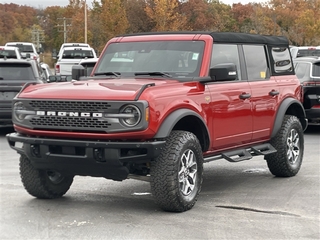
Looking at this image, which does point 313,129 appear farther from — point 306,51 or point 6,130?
point 306,51

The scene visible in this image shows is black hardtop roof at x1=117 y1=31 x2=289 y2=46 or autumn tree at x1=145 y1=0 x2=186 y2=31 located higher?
black hardtop roof at x1=117 y1=31 x2=289 y2=46

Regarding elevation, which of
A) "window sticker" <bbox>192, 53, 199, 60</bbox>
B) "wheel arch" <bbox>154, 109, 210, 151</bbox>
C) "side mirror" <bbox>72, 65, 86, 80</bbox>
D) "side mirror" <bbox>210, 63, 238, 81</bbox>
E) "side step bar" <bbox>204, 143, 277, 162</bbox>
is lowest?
"side step bar" <bbox>204, 143, 277, 162</bbox>

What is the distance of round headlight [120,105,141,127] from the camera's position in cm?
654

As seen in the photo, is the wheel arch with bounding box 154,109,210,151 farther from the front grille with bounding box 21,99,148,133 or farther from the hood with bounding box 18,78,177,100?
the hood with bounding box 18,78,177,100

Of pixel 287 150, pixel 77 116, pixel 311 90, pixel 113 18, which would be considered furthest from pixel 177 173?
pixel 113 18

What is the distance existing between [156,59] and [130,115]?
1.77 m

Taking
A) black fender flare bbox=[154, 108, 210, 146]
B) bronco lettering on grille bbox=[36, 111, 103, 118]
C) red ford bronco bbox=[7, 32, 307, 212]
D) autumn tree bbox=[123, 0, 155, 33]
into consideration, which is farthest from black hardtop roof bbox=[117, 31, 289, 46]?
autumn tree bbox=[123, 0, 155, 33]

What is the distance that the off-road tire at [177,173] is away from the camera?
6.76 metres

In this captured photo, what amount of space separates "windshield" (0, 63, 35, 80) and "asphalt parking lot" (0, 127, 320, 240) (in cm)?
530

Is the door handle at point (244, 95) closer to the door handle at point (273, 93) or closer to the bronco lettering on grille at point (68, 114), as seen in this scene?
the door handle at point (273, 93)

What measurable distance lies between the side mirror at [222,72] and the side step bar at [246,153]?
3.10 feet

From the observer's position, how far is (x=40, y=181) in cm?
755

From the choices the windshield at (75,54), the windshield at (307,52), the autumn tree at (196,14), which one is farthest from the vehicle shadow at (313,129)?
the autumn tree at (196,14)

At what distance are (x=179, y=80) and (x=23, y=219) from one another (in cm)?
228
